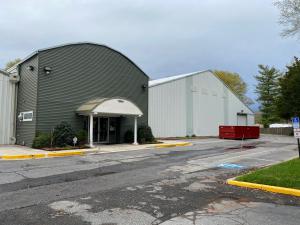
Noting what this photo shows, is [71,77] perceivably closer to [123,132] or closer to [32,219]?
[123,132]

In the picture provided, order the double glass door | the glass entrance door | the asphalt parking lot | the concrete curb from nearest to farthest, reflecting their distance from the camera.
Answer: the asphalt parking lot < the concrete curb < the double glass door < the glass entrance door

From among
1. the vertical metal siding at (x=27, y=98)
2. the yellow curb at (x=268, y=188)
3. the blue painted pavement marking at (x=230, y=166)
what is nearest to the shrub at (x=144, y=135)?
the vertical metal siding at (x=27, y=98)

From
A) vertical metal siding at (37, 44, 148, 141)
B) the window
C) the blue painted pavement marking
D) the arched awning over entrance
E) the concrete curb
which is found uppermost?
vertical metal siding at (37, 44, 148, 141)

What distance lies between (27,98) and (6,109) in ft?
7.12

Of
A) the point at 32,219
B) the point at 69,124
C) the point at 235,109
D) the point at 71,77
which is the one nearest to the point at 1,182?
the point at 32,219

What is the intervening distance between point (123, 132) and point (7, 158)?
1125cm

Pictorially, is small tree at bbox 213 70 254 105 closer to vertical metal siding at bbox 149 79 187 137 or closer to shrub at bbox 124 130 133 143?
vertical metal siding at bbox 149 79 187 137

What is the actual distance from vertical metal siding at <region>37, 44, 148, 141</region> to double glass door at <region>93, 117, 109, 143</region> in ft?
4.36

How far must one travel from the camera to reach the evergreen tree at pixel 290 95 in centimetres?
4112

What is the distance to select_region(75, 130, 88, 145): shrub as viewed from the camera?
2144cm

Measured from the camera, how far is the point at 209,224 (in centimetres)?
571

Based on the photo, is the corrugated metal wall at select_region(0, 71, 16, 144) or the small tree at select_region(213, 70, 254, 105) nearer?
the corrugated metal wall at select_region(0, 71, 16, 144)

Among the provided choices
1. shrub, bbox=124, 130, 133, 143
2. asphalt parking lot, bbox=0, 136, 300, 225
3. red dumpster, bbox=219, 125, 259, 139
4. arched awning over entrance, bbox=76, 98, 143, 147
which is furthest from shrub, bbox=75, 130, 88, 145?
red dumpster, bbox=219, 125, 259, 139

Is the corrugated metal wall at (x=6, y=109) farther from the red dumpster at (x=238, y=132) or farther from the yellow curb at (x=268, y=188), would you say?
the red dumpster at (x=238, y=132)
